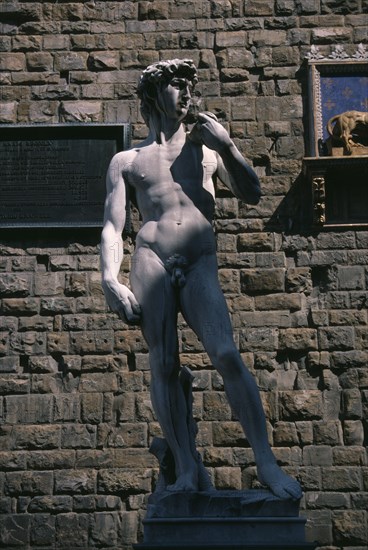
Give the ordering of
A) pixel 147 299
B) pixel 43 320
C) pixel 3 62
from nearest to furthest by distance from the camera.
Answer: pixel 147 299
pixel 43 320
pixel 3 62

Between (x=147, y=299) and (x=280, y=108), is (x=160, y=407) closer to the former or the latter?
(x=147, y=299)

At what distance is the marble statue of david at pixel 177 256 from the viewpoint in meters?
5.46

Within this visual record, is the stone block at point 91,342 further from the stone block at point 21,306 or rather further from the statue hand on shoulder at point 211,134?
the statue hand on shoulder at point 211,134

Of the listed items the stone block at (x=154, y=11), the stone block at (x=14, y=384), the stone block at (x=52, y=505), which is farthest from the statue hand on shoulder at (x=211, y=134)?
the stone block at (x=154, y=11)

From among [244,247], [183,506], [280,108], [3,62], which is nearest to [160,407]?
[183,506]

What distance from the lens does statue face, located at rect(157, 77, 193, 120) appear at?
6008 millimetres

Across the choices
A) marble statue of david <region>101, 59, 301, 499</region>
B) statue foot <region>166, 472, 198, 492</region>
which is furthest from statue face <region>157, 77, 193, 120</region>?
statue foot <region>166, 472, 198, 492</region>

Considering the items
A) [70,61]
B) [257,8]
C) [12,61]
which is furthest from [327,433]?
[12,61]

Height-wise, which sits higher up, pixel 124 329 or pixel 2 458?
pixel 124 329

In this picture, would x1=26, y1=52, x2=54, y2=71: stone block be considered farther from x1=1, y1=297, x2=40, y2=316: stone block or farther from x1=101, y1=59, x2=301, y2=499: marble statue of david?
x1=101, y1=59, x2=301, y2=499: marble statue of david

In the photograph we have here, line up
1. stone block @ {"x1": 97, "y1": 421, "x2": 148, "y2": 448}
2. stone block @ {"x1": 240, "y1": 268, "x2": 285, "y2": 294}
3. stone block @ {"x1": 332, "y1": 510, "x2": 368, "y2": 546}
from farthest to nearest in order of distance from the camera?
stone block @ {"x1": 240, "y1": 268, "x2": 285, "y2": 294} → stone block @ {"x1": 97, "y1": 421, "x2": 148, "y2": 448} → stone block @ {"x1": 332, "y1": 510, "x2": 368, "y2": 546}

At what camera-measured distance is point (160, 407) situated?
18.2ft

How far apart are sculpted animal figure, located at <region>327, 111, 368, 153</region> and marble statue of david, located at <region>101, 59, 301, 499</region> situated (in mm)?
3119

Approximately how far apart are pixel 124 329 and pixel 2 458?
4.66 ft
